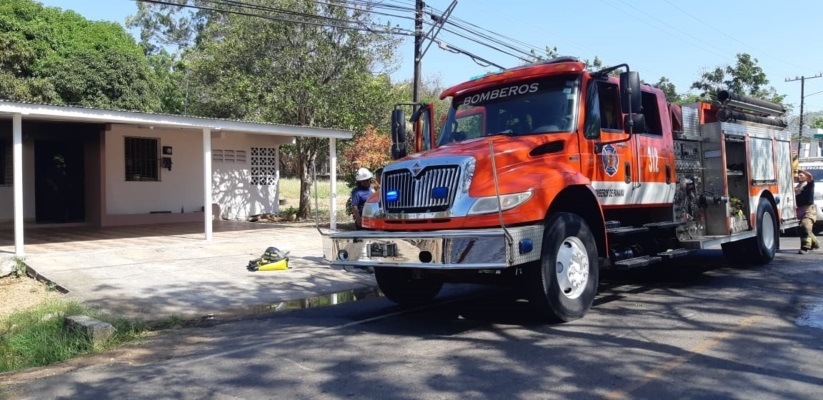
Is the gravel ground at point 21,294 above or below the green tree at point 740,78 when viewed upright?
below

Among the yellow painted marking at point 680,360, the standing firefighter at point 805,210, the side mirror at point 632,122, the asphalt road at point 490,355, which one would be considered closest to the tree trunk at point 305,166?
the asphalt road at point 490,355

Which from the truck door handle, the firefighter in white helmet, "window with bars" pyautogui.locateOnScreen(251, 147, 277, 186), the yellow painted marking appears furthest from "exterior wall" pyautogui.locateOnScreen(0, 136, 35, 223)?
the yellow painted marking

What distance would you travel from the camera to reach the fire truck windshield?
7.13 meters

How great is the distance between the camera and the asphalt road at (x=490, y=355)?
470 cm

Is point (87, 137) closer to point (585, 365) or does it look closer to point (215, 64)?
point (215, 64)

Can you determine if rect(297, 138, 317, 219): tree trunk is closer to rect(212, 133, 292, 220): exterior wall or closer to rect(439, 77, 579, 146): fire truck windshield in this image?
rect(212, 133, 292, 220): exterior wall

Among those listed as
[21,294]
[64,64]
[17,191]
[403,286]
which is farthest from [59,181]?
[403,286]

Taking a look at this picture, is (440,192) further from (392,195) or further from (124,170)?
(124,170)

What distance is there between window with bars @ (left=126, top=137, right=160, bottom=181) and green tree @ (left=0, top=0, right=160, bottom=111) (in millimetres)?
9576

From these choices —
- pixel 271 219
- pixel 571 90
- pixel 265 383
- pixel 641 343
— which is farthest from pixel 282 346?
pixel 271 219

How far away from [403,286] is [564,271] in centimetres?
205

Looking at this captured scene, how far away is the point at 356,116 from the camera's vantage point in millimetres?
18438

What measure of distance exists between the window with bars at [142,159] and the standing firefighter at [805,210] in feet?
49.3

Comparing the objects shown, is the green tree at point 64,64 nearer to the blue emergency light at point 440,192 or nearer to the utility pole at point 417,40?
the utility pole at point 417,40
